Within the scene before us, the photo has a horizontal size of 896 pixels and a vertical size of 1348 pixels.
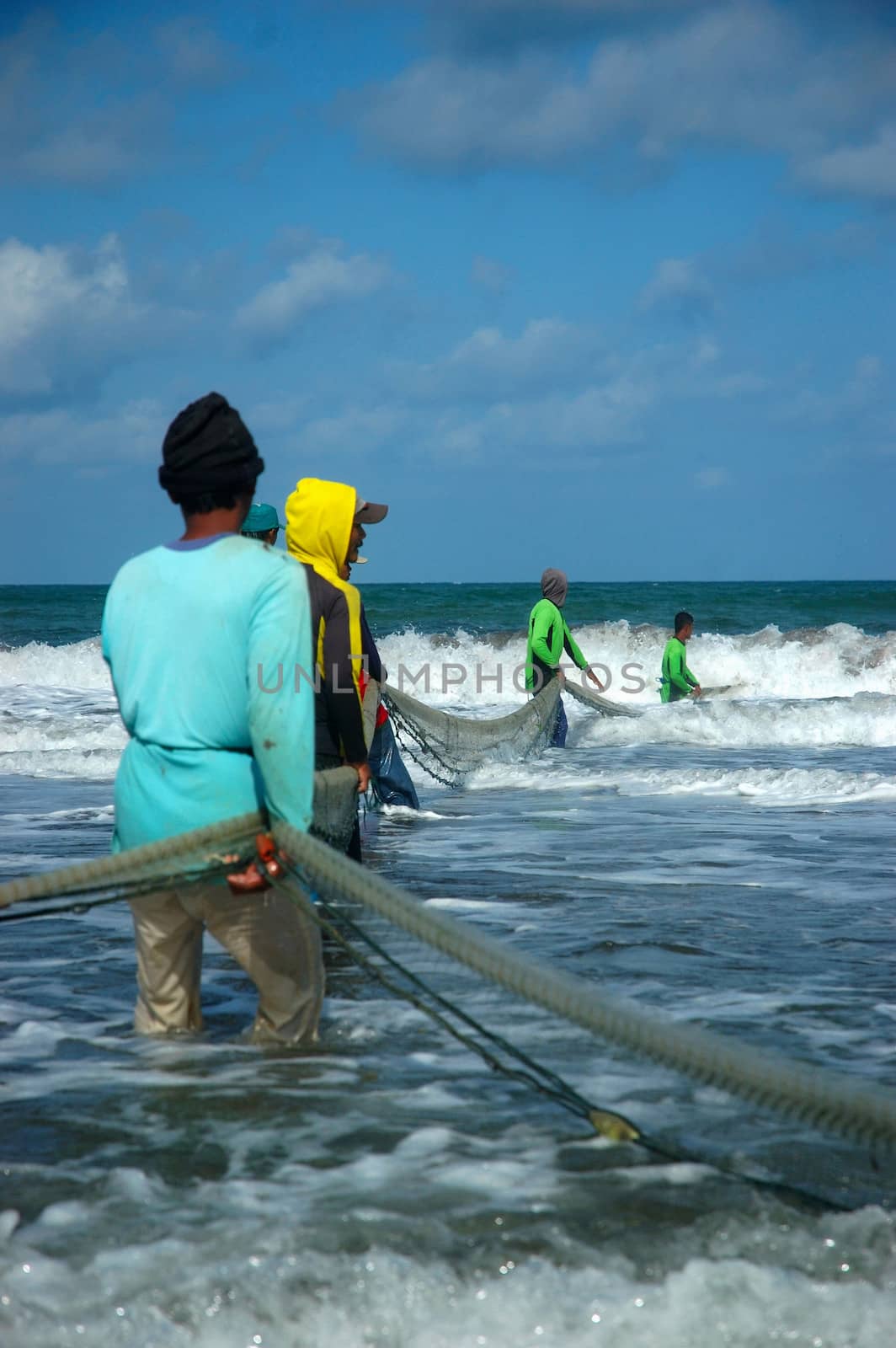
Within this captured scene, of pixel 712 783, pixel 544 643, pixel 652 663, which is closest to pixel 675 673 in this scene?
pixel 544 643

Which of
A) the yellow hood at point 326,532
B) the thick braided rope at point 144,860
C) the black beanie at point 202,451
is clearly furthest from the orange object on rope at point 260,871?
the yellow hood at point 326,532

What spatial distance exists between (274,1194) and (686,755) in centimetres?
1062

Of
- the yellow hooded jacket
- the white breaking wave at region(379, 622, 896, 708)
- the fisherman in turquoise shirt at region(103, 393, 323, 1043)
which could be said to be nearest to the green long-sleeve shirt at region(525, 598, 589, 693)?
the yellow hooded jacket

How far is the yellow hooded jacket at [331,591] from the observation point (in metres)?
4.45

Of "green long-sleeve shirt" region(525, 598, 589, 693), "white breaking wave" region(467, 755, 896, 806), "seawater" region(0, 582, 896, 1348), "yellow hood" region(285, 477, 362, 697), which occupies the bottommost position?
"white breaking wave" region(467, 755, 896, 806)

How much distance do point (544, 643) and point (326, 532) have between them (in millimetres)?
6580

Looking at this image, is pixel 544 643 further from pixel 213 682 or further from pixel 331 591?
pixel 213 682

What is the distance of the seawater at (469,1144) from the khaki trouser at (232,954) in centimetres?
18

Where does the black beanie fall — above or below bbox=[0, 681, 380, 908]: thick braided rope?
above

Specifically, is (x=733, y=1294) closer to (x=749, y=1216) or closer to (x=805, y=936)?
(x=749, y=1216)

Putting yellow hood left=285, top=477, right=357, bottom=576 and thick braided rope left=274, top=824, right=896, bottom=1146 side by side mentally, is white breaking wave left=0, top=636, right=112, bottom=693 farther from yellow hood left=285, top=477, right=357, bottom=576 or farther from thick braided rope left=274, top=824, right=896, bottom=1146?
thick braided rope left=274, top=824, right=896, bottom=1146

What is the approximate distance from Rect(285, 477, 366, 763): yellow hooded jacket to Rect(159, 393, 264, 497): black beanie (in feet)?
4.95

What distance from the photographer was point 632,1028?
2.42 m

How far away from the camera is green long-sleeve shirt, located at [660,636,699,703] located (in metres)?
14.4
